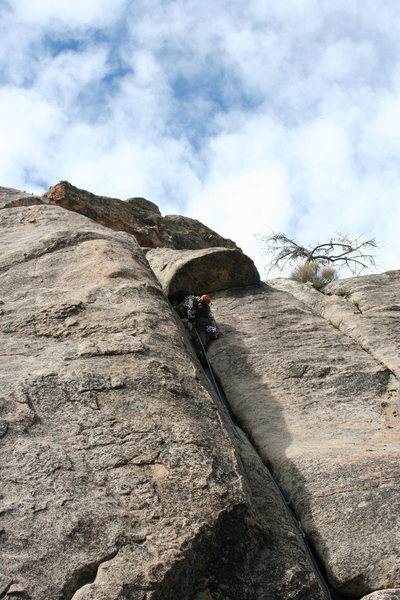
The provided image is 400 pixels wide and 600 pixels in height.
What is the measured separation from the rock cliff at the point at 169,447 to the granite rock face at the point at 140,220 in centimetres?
552

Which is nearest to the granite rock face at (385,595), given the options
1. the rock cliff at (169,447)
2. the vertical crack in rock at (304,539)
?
the rock cliff at (169,447)

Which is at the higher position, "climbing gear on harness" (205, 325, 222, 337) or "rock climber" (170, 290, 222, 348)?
"rock climber" (170, 290, 222, 348)

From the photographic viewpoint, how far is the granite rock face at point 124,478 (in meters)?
4.54

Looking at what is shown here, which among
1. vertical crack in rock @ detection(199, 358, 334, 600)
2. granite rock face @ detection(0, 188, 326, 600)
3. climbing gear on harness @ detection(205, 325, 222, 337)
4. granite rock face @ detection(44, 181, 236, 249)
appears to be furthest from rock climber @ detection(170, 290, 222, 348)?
granite rock face @ detection(44, 181, 236, 249)

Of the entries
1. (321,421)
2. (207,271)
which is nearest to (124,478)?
(321,421)

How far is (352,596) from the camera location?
5453 millimetres

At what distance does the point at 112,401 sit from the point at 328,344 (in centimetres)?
499

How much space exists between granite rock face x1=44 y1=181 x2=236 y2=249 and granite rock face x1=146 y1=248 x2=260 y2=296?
146 inches

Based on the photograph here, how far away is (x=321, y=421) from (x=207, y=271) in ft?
17.8

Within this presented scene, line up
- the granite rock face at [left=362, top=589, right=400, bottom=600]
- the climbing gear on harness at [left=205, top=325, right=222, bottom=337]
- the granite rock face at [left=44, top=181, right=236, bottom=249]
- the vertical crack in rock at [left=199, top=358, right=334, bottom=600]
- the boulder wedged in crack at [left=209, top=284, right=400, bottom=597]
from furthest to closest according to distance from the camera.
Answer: the granite rock face at [left=44, top=181, right=236, bottom=249], the climbing gear on harness at [left=205, top=325, right=222, bottom=337], the boulder wedged in crack at [left=209, top=284, right=400, bottom=597], the vertical crack in rock at [left=199, top=358, right=334, bottom=600], the granite rock face at [left=362, top=589, right=400, bottom=600]

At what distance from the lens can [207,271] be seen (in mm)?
12945

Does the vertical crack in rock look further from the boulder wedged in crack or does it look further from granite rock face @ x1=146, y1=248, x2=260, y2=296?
granite rock face @ x1=146, y1=248, x2=260, y2=296

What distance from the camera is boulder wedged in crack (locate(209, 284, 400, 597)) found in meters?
5.74

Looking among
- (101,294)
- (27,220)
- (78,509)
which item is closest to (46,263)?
(101,294)
